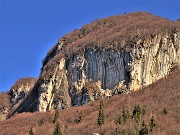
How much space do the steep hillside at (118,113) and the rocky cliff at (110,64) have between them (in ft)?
9.72

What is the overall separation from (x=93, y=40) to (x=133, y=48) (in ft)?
38.3

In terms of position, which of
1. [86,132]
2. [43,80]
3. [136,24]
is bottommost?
[86,132]

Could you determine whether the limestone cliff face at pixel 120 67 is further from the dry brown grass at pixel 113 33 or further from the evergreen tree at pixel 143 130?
the evergreen tree at pixel 143 130

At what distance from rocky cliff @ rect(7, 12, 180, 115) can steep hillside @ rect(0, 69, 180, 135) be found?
2.96 m

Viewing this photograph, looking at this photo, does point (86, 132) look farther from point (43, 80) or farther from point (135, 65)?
point (43, 80)

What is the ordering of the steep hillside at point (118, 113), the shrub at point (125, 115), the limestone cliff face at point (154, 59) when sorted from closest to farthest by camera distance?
the steep hillside at point (118, 113) < the shrub at point (125, 115) < the limestone cliff face at point (154, 59)

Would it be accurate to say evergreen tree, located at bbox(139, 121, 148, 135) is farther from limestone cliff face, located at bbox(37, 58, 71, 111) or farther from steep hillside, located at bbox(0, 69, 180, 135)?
limestone cliff face, located at bbox(37, 58, 71, 111)

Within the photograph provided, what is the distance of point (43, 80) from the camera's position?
11925 centimetres

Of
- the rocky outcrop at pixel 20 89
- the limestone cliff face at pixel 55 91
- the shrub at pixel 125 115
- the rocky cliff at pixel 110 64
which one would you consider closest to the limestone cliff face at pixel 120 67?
the rocky cliff at pixel 110 64

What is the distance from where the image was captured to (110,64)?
10800cm

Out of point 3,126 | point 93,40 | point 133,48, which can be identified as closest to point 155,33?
point 133,48

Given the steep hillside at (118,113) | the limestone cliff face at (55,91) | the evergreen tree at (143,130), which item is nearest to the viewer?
the evergreen tree at (143,130)

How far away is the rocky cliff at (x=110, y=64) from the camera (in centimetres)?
10600

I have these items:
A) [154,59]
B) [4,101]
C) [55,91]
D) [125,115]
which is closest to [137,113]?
[125,115]
